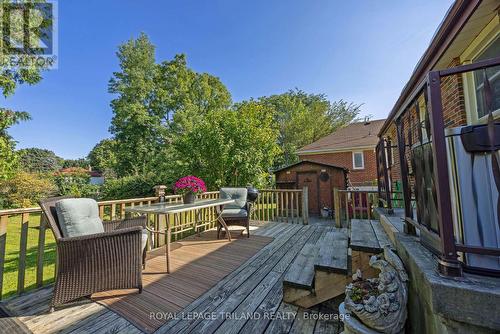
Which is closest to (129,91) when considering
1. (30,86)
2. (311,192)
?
(30,86)

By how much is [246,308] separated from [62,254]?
1.84 metres

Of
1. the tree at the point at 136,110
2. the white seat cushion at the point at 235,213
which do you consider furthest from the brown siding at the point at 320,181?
the tree at the point at 136,110

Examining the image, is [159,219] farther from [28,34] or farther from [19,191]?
[19,191]

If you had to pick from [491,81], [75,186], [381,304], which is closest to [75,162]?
[75,186]

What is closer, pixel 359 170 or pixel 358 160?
pixel 359 170

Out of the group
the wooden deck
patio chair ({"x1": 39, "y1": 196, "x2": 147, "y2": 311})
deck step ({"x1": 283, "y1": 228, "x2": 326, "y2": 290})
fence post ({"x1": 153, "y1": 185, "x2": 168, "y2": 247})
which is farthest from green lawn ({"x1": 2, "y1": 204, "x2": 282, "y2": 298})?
deck step ({"x1": 283, "y1": 228, "x2": 326, "y2": 290})

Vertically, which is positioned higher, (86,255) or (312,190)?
(312,190)

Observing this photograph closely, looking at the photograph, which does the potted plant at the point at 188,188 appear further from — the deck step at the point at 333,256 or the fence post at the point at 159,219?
the deck step at the point at 333,256

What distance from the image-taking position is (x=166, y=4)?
6980 mm

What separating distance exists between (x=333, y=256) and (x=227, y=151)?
21.0 ft

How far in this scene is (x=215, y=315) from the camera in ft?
6.47

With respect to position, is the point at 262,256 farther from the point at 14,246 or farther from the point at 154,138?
the point at 154,138

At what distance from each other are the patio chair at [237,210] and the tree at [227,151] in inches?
121

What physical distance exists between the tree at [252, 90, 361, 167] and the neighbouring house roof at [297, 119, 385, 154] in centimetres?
491
